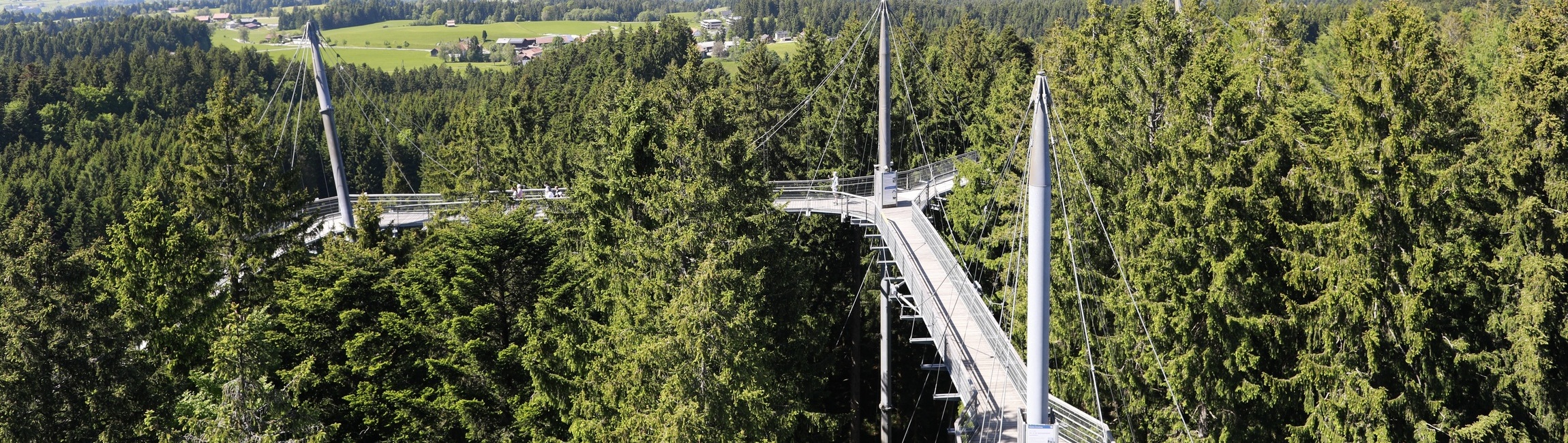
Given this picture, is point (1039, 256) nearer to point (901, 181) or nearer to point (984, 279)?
point (984, 279)

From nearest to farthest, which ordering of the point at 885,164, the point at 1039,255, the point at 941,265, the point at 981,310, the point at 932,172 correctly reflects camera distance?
the point at 1039,255 → the point at 981,310 → the point at 941,265 → the point at 885,164 → the point at 932,172

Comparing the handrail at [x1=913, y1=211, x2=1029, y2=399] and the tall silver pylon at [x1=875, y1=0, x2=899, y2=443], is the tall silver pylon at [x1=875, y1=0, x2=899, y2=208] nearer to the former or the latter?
the tall silver pylon at [x1=875, y1=0, x2=899, y2=443]

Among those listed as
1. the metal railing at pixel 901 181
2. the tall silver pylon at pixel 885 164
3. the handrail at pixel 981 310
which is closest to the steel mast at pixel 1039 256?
the handrail at pixel 981 310

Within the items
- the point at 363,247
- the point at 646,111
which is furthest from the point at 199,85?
the point at 646,111

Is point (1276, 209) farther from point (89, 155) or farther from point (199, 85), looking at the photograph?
point (199, 85)

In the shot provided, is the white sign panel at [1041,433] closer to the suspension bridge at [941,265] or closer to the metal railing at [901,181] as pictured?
the suspension bridge at [941,265]

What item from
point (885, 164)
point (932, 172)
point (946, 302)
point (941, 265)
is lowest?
point (946, 302)

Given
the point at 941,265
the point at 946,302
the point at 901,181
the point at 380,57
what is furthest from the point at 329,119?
the point at 380,57
